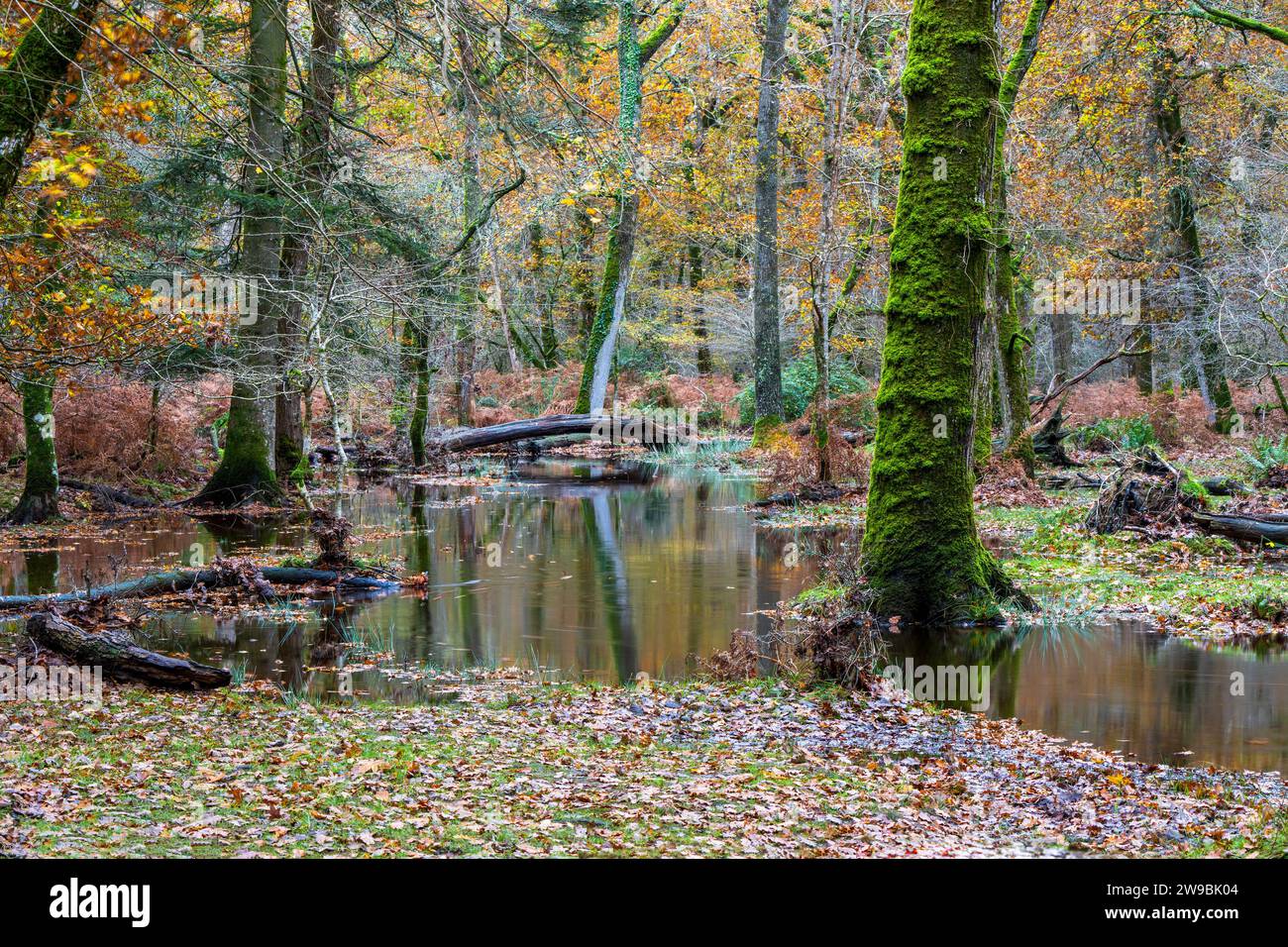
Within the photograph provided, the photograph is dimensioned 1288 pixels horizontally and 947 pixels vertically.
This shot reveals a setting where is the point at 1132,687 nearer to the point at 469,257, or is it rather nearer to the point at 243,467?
the point at 243,467

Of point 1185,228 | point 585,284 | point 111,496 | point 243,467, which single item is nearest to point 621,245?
point 585,284

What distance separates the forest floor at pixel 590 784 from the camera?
5.15 metres

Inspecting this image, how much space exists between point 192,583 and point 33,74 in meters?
6.91

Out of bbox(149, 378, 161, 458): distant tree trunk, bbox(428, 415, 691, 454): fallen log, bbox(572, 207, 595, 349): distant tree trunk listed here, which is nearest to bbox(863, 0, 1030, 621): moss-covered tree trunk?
bbox(149, 378, 161, 458): distant tree trunk

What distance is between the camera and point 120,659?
8.91 m

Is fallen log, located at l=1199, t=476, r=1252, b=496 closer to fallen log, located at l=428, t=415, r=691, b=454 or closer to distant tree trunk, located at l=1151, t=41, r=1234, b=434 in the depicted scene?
distant tree trunk, located at l=1151, t=41, r=1234, b=434

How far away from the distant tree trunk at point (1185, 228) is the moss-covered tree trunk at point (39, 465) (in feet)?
74.8

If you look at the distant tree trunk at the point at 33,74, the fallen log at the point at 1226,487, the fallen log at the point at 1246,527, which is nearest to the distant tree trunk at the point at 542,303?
the fallen log at the point at 1226,487

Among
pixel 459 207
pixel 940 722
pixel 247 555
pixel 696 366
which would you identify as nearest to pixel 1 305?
pixel 247 555

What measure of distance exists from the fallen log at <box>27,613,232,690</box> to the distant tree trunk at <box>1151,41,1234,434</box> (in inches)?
894

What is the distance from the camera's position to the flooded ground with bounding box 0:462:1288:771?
26.9 feet

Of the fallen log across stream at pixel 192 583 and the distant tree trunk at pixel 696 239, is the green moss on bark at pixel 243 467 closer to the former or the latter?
the fallen log across stream at pixel 192 583
